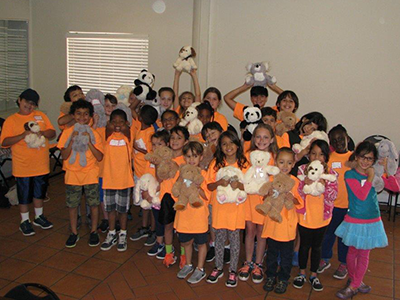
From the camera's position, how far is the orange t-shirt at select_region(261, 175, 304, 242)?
11.8 feet

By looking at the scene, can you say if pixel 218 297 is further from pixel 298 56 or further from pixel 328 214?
pixel 298 56

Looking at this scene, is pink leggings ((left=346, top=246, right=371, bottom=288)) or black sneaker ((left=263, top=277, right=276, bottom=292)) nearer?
pink leggings ((left=346, top=246, right=371, bottom=288))

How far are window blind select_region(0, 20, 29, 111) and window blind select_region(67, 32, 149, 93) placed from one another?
798 millimetres

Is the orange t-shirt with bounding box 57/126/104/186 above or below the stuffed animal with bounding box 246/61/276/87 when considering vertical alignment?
below

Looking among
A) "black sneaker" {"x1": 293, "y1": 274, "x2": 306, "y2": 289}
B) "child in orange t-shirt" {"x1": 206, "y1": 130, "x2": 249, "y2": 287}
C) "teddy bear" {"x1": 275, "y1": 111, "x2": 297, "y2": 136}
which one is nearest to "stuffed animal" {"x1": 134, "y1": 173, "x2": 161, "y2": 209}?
"child in orange t-shirt" {"x1": 206, "y1": 130, "x2": 249, "y2": 287}

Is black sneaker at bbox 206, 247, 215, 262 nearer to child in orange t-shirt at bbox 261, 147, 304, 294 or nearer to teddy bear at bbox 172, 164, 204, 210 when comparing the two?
child in orange t-shirt at bbox 261, 147, 304, 294

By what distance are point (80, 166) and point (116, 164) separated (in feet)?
1.23

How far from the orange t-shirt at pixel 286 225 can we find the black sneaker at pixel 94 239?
6.41 ft

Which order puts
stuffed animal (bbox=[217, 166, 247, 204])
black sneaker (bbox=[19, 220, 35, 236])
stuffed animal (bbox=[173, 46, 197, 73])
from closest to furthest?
stuffed animal (bbox=[217, 166, 247, 204]) → black sneaker (bbox=[19, 220, 35, 236]) → stuffed animal (bbox=[173, 46, 197, 73])

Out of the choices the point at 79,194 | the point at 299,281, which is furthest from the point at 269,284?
the point at 79,194

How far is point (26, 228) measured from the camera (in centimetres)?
482

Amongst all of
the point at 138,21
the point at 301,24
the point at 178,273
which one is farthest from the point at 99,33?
the point at 178,273

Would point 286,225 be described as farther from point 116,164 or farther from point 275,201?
point 116,164

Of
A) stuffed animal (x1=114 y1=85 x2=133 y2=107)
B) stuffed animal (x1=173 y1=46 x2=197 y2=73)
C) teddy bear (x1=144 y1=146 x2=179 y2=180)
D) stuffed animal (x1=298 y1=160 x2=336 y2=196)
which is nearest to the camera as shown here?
stuffed animal (x1=298 y1=160 x2=336 y2=196)
